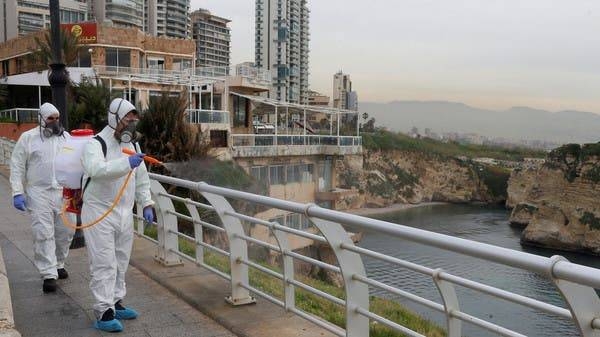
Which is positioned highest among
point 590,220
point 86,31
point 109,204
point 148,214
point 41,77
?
point 86,31

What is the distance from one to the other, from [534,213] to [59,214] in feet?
225

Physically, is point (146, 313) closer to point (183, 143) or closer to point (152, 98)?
point (183, 143)

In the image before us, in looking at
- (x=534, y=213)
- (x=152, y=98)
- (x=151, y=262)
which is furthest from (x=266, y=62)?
(x=151, y=262)

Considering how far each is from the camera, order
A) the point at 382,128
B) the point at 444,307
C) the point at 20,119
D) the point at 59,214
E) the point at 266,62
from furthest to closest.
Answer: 1. the point at 266,62
2. the point at 382,128
3. the point at 20,119
4. the point at 59,214
5. the point at 444,307

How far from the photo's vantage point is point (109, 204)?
15.1 ft

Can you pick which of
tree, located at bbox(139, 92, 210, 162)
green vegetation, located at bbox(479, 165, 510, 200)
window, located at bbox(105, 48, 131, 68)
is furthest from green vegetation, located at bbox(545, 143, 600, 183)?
tree, located at bbox(139, 92, 210, 162)

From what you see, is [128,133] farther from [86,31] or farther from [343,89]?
[343,89]

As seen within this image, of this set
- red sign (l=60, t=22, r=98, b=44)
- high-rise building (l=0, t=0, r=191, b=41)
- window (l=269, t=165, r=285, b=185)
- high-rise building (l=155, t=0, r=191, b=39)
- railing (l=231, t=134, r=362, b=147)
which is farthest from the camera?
high-rise building (l=155, t=0, r=191, b=39)

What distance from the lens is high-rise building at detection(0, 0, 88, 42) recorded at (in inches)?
3029

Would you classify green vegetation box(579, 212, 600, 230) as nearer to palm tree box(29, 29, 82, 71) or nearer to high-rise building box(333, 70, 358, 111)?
palm tree box(29, 29, 82, 71)

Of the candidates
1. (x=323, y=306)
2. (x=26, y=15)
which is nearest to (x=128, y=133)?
(x=323, y=306)

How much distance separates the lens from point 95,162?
440cm

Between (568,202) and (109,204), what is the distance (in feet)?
218

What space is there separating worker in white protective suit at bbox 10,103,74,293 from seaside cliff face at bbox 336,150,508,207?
2733 inches
